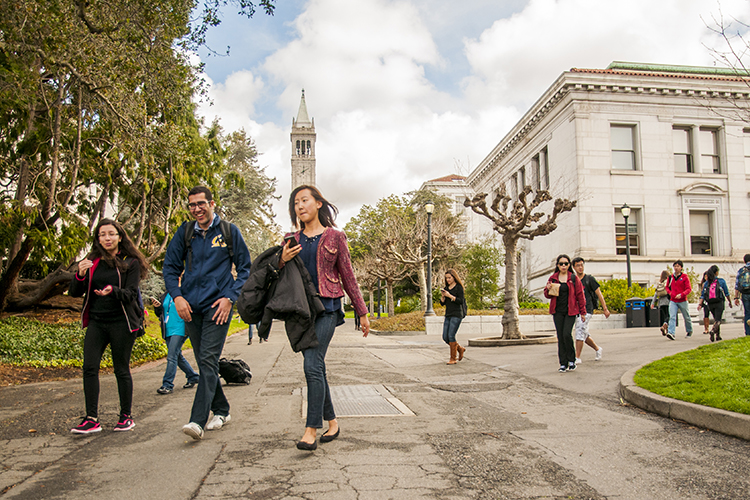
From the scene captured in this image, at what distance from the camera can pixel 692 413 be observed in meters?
5.59

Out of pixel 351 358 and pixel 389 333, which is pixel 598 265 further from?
pixel 351 358

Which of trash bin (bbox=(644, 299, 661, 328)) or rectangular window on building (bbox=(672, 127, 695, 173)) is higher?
rectangular window on building (bbox=(672, 127, 695, 173))

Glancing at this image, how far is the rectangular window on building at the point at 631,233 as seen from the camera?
30353 millimetres

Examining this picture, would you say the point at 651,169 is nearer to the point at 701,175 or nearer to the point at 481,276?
the point at 701,175

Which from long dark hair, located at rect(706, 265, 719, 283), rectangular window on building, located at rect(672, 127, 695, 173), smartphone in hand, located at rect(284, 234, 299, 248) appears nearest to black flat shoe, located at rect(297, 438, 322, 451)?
smartphone in hand, located at rect(284, 234, 299, 248)

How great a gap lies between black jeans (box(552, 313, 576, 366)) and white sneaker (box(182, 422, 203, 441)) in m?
6.09

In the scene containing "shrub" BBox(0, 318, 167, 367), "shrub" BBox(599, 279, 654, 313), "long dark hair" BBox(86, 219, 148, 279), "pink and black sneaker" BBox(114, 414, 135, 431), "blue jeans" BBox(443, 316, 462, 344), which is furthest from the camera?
"shrub" BBox(599, 279, 654, 313)

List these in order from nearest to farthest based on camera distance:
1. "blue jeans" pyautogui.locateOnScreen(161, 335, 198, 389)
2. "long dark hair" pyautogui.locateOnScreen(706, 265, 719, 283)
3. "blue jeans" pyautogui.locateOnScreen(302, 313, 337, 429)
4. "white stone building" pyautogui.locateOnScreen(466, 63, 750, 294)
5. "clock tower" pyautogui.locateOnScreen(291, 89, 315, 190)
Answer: "blue jeans" pyautogui.locateOnScreen(302, 313, 337, 429) → "blue jeans" pyautogui.locateOnScreen(161, 335, 198, 389) → "long dark hair" pyautogui.locateOnScreen(706, 265, 719, 283) → "white stone building" pyautogui.locateOnScreen(466, 63, 750, 294) → "clock tower" pyautogui.locateOnScreen(291, 89, 315, 190)

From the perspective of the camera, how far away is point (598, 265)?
29.6 m

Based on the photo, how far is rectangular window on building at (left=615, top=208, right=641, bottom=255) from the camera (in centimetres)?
3035

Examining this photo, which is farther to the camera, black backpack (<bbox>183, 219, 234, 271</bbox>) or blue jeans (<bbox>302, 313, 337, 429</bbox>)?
black backpack (<bbox>183, 219, 234, 271</bbox>)

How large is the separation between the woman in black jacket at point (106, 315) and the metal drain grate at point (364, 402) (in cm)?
182

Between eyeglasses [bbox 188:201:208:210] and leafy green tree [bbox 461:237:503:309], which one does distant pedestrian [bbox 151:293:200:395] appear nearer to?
eyeglasses [bbox 188:201:208:210]

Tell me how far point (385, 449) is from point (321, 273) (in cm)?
145
